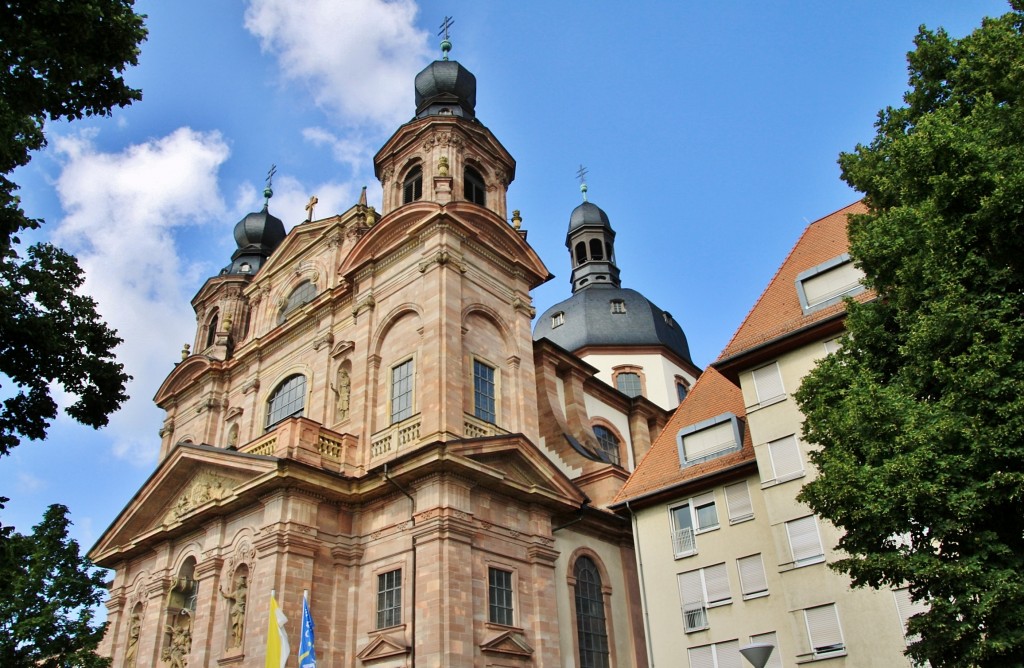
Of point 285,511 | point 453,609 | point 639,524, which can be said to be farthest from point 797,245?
point 285,511

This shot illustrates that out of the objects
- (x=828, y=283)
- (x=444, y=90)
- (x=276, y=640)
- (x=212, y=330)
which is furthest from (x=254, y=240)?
(x=828, y=283)

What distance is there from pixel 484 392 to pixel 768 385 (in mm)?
7127

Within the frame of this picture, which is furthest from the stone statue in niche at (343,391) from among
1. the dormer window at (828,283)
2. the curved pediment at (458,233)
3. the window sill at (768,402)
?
the dormer window at (828,283)

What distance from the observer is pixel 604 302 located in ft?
125

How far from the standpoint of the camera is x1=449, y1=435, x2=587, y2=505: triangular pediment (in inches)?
736

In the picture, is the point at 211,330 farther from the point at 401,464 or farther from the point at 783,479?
the point at 783,479

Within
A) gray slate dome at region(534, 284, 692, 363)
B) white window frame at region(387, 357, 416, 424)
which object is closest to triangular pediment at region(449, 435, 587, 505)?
white window frame at region(387, 357, 416, 424)

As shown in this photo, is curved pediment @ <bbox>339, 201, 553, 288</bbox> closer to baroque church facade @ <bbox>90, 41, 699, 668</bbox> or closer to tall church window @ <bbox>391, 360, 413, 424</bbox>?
baroque church facade @ <bbox>90, 41, 699, 668</bbox>

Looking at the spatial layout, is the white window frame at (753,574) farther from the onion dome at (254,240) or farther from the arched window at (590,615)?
the onion dome at (254,240)

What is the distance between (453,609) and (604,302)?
76.7 ft

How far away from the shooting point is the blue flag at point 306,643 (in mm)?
15523

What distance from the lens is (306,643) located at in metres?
16.0

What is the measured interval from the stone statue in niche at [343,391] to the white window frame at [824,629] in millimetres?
12348

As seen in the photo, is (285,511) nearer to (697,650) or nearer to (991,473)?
(697,650)
